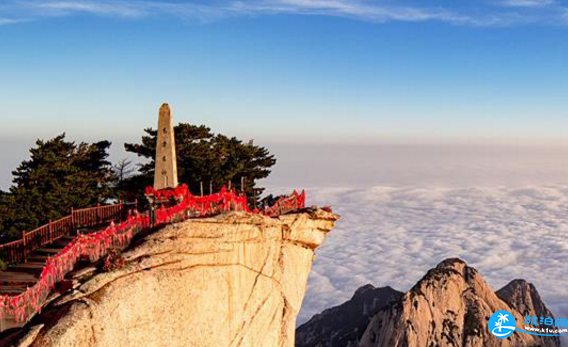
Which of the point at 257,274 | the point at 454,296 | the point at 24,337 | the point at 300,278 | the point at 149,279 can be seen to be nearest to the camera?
the point at 24,337

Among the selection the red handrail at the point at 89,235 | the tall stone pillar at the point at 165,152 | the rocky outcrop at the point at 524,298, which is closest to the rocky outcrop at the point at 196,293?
the red handrail at the point at 89,235

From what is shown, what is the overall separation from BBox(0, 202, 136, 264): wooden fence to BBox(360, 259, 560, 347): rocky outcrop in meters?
58.0

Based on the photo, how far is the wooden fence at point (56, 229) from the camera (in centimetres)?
2791

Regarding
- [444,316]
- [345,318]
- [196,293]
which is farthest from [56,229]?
[345,318]

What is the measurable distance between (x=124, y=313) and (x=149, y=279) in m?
2.19

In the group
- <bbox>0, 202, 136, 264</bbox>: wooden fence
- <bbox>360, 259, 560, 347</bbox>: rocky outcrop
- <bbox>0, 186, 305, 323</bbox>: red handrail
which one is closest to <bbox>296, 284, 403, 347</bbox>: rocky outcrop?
<bbox>360, 259, 560, 347</bbox>: rocky outcrop

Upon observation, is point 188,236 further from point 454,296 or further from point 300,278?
point 454,296

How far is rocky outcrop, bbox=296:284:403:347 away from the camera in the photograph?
117m

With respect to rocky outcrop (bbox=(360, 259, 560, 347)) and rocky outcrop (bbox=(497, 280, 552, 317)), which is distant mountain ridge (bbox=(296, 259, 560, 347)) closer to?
rocky outcrop (bbox=(360, 259, 560, 347))

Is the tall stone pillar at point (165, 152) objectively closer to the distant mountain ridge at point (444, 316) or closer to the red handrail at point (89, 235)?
the red handrail at point (89, 235)

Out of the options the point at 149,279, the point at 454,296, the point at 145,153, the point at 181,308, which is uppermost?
the point at 145,153

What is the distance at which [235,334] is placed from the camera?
28.7 metres

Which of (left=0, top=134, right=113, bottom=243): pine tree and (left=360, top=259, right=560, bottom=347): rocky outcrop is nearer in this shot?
(left=0, top=134, right=113, bottom=243): pine tree

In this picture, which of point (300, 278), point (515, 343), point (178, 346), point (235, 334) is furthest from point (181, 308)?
point (515, 343)
